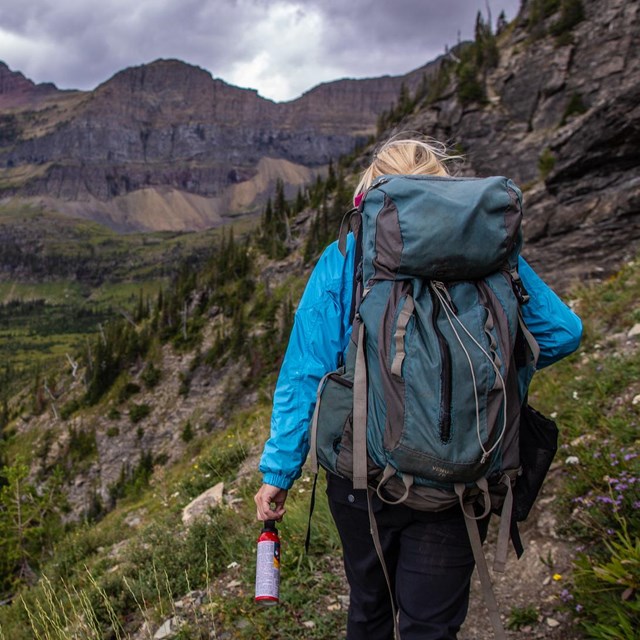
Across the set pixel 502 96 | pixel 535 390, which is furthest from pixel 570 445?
pixel 502 96

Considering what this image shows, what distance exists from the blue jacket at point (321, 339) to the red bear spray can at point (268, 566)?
1.18 ft

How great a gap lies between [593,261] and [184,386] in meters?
49.3

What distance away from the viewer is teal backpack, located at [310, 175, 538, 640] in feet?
6.26

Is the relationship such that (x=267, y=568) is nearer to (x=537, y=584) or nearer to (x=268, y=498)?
(x=268, y=498)

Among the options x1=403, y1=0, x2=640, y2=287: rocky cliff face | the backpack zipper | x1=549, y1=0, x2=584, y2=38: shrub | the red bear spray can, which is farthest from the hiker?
x1=549, y1=0, x2=584, y2=38: shrub

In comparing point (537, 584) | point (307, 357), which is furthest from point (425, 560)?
point (537, 584)

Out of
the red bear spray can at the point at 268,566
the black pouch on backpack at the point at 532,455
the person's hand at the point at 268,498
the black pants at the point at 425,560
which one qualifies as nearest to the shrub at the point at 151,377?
the red bear spray can at the point at 268,566

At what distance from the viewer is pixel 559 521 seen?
399 centimetres

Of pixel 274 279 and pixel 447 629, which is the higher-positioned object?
pixel 447 629

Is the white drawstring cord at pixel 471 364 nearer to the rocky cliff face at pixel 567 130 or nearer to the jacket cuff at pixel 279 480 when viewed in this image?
the jacket cuff at pixel 279 480

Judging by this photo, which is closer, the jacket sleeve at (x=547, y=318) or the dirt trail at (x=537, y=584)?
the jacket sleeve at (x=547, y=318)

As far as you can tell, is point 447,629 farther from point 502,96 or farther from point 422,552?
point 502,96

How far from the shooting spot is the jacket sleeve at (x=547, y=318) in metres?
2.31

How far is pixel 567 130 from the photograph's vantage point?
1527 centimetres
